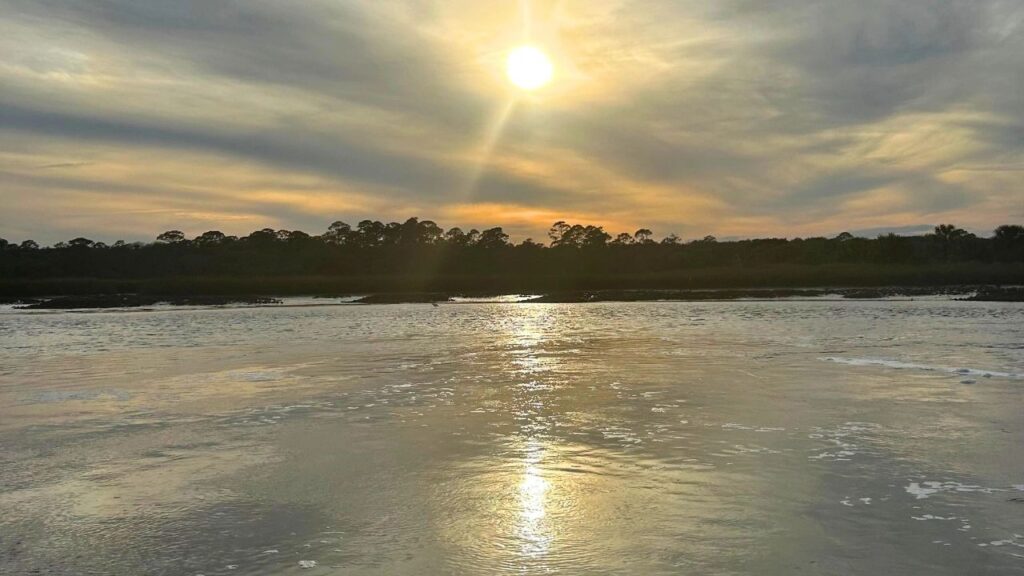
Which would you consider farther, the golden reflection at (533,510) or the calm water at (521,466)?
the golden reflection at (533,510)

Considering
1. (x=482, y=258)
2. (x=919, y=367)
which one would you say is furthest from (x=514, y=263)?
(x=919, y=367)

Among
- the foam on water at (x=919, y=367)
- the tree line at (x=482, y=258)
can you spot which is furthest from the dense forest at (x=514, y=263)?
the foam on water at (x=919, y=367)

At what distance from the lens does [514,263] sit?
440 ft

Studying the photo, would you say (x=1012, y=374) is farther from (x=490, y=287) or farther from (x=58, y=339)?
(x=490, y=287)

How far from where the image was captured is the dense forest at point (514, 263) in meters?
93.2

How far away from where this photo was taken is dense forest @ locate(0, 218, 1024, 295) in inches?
3669

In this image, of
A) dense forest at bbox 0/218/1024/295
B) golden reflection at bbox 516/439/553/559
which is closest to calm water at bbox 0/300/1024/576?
golden reflection at bbox 516/439/553/559

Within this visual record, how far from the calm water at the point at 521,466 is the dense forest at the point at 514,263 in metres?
72.8

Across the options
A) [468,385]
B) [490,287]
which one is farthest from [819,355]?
[490,287]

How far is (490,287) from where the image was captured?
94.8 meters

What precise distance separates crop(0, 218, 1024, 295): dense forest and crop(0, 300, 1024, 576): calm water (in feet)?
239

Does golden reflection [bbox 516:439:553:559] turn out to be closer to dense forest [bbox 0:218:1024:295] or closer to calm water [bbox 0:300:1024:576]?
calm water [bbox 0:300:1024:576]

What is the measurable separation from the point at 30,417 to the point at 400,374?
7.50 meters

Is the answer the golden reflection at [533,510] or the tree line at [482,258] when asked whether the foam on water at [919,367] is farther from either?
the tree line at [482,258]
